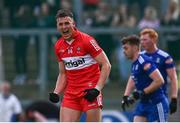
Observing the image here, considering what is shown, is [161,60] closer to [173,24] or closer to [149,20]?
[149,20]

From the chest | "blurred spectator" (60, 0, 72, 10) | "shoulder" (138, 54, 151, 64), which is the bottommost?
"shoulder" (138, 54, 151, 64)

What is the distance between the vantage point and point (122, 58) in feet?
65.5

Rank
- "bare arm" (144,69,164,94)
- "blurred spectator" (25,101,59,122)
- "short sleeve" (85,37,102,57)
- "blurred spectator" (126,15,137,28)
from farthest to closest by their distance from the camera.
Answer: "blurred spectator" (126,15,137,28) < "blurred spectator" (25,101,59,122) < "bare arm" (144,69,164,94) < "short sleeve" (85,37,102,57)

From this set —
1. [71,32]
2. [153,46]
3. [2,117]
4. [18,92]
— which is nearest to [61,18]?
[71,32]

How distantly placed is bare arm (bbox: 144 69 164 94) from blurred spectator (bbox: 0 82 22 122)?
6.64 meters

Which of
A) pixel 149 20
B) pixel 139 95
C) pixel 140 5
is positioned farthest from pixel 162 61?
pixel 140 5

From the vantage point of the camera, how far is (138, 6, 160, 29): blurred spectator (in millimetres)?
20234

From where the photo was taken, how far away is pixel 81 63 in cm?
1184

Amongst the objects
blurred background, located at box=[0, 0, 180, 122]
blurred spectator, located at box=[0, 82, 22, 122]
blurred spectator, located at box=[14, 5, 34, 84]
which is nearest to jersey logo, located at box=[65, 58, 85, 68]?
blurred spectator, located at box=[0, 82, 22, 122]

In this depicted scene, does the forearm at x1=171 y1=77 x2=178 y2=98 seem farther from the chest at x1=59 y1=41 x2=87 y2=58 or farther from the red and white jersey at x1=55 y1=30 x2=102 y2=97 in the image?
the chest at x1=59 y1=41 x2=87 y2=58

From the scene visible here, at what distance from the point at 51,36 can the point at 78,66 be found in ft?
28.2

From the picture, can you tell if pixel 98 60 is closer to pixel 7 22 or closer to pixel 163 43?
pixel 163 43

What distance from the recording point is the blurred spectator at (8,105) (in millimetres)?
19125

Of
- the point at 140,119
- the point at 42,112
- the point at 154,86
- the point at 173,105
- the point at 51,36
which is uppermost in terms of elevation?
the point at 154,86
